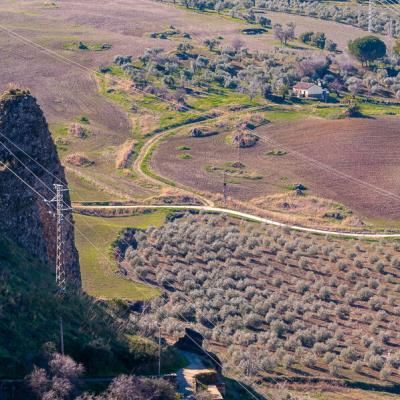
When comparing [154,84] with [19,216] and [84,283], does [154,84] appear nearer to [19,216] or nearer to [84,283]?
[84,283]

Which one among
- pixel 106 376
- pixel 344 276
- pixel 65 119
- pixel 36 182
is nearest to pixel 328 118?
pixel 65 119

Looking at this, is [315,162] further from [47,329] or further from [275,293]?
[47,329]

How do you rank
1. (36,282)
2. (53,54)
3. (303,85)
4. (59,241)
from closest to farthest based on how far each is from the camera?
(36,282) < (59,241) < (303,85) < (53,54)

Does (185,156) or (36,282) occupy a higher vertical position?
(36,282)

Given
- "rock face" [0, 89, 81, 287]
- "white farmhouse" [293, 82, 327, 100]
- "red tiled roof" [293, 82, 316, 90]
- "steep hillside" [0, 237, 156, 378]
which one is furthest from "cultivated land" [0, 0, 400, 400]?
"rock face" [0, 89, 81, 287]

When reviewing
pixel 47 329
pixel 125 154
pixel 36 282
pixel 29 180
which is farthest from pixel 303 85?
pixel 47 329

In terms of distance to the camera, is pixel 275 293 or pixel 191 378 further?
pixel 275 293
